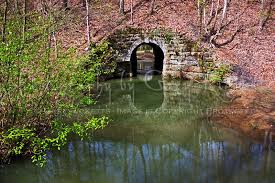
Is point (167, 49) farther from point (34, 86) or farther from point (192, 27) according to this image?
point (34, 86)

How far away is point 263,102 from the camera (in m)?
15.2

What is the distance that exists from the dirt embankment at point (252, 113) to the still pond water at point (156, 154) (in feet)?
1.86

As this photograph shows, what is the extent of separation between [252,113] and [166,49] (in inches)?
335

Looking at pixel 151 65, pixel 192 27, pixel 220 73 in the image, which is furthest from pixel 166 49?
pixel 151 65

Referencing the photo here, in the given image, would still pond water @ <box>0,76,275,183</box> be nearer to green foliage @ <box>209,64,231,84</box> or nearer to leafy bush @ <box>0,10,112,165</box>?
leafy bush @ <box>0,10,112,165</box>

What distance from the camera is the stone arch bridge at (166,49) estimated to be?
2069 cm

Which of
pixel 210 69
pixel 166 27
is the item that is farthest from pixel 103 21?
pixel 210 69

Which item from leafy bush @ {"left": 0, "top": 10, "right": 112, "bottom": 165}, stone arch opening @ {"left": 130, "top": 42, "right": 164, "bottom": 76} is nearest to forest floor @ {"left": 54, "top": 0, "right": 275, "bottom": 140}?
stone arch opening @ {"left": 130, "top": 42, "right": 164, "bottom": 76}

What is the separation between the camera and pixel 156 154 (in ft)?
37.1

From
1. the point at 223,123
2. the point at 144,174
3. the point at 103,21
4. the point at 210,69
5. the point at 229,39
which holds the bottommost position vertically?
the point at 144,174

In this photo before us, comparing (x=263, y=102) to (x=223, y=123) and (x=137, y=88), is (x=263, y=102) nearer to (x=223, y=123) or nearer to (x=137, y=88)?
(x=223, y=123)

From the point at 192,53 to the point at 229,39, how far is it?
263 centimetres

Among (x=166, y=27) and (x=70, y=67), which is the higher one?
(x=166, y=27)

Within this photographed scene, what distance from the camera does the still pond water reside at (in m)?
9.70
